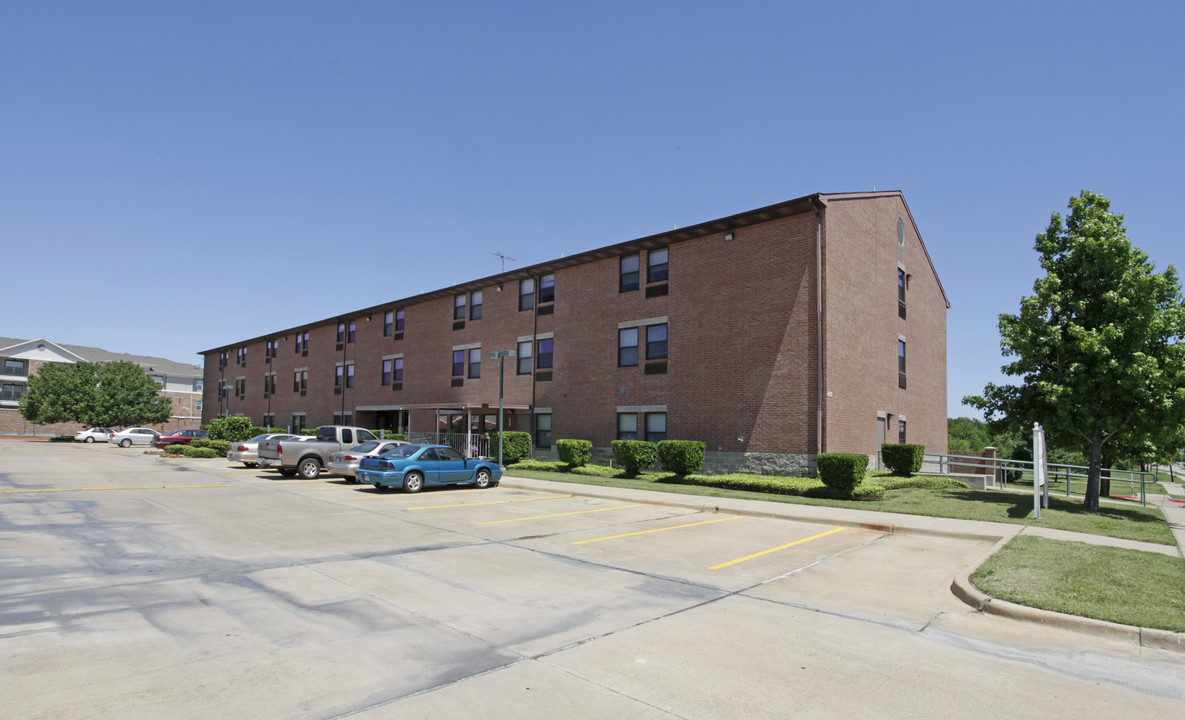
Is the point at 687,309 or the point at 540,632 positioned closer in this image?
the point at 540,632

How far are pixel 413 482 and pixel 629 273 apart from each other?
43.8ft

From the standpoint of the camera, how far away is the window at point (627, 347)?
27.1 metres

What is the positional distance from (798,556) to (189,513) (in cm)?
1238

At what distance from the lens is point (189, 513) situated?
14062 millimetres

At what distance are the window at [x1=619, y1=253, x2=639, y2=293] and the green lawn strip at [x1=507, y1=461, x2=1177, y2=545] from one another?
7607mm

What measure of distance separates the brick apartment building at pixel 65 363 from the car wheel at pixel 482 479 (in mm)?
65303

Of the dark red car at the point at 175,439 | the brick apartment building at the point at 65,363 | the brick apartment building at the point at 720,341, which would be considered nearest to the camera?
the brick apartment building at the point at 720,341

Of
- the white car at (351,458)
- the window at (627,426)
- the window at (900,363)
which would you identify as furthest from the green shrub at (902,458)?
the white car at (351,458)

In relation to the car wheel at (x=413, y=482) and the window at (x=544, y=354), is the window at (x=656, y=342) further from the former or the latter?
the car wheel at (x=413, y=482)

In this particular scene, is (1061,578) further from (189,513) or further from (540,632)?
(189,513)

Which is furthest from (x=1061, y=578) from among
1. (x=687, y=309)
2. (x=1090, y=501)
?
(x=687, y=309)

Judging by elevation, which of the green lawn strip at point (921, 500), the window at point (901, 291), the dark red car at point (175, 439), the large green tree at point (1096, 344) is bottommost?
the dark red car at point (175, 439)

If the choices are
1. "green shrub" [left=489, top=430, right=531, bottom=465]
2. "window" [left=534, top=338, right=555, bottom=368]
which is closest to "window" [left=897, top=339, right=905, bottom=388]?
"window" [left=534, top=338, right=555, bottom=368]

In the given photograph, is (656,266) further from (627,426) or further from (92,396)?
(92,396)
